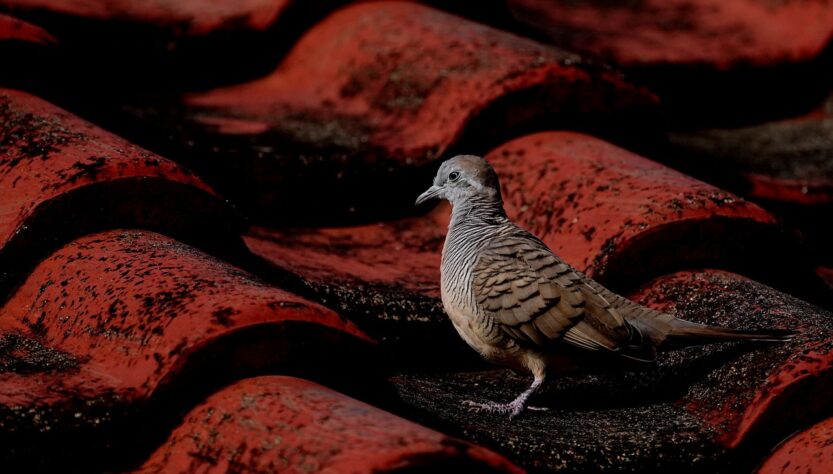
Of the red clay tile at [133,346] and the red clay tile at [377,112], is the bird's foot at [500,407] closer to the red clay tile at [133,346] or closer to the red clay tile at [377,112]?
the red clay tile at [133,346]

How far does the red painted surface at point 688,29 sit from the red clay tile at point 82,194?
2.45m

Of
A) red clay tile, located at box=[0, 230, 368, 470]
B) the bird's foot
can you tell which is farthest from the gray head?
red clay tile, located at box=[0, 230, 368, 470]

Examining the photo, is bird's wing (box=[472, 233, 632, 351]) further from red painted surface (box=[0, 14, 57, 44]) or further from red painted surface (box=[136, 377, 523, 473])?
red painted surface (box=[0, 14, 57, 44])

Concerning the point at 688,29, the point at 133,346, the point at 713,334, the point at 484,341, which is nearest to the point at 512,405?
the point at 484,341

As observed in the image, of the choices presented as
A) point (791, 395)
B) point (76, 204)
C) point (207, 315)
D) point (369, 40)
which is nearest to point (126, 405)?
point (207, 315)

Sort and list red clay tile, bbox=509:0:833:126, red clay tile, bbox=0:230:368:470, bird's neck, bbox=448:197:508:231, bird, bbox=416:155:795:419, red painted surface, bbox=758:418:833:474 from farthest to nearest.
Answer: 1. red clay tile, bbox=509:0:833:126
2. bird's neck, bbox=448:197:508:231
3. bird, bbox=416:155:795:419
4. red painted surface, bbox=758:418:833:474
5. red clay tile, bbox=0:230:368:470

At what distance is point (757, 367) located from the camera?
3072mm

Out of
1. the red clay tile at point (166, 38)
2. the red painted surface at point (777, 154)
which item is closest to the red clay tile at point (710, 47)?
the red painted surface at point (777, 154)

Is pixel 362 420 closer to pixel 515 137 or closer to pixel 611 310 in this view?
pixel 611 310

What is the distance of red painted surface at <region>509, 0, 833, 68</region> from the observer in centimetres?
538

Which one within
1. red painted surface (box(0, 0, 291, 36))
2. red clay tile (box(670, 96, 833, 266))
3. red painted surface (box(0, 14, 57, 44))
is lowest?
red clay tile (box(670, 96, 833, 266))

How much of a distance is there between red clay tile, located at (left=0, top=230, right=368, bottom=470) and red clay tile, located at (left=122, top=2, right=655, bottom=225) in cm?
92

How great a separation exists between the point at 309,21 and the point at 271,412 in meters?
2.93

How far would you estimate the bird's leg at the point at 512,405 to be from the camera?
3147mm
